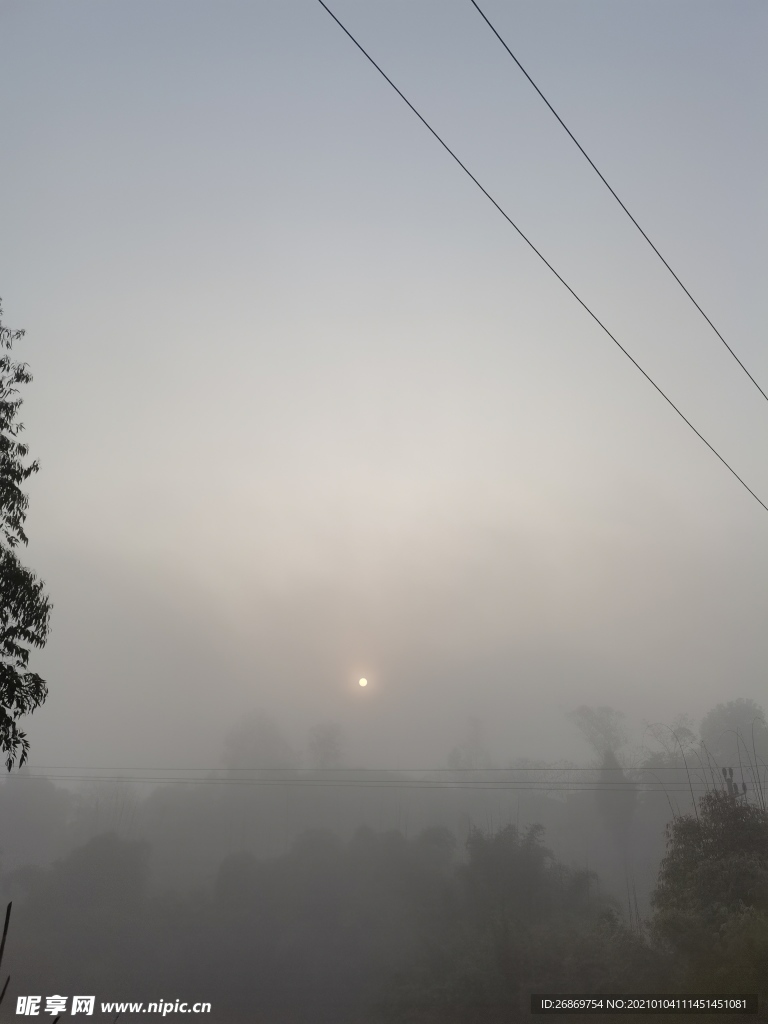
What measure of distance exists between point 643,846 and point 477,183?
355 feet

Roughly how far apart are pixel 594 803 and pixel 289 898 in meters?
44.5

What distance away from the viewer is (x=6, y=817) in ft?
396

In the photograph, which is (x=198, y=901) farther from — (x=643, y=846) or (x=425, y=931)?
(x=643, y=846)

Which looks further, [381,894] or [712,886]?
[381,894]

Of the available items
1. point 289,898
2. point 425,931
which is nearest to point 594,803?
point 425,931

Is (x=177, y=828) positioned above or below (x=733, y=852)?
above

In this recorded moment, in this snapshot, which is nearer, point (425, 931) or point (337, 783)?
point (425, 931)

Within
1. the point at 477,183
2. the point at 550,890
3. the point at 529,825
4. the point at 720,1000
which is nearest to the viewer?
the point at 477,183

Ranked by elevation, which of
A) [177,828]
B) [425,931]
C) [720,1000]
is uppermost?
[177,828]

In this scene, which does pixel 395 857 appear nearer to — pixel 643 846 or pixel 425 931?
pixel 425 931

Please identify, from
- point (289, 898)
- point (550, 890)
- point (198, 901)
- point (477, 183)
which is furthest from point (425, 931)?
point (477, 183)

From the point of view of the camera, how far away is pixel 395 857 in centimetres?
9556

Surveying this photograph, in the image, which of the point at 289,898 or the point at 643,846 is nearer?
the point at 289,898

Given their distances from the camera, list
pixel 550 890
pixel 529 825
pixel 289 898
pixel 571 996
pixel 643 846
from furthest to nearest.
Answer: pixel 643 846
pixel 289 898
pixel 529 825
pixel 550 890
pixel 571 996
